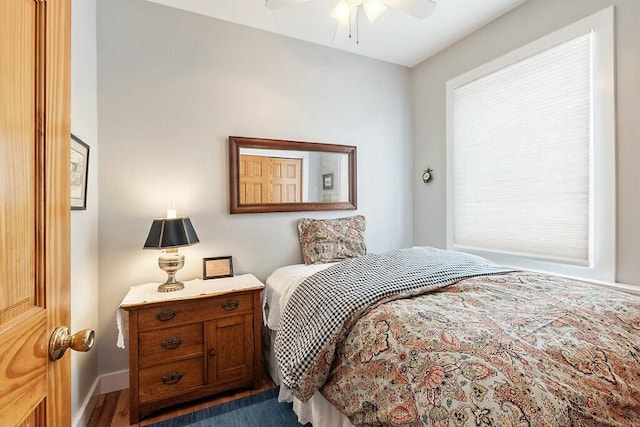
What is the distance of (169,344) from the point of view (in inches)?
72.3

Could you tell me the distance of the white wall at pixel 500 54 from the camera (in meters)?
1.81

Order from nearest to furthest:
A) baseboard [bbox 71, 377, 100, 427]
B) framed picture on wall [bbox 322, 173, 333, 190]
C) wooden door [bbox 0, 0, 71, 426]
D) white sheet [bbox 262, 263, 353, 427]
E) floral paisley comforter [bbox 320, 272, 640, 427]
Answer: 1. wooden door [bbox 0, 0, 71, 426]
2. floral paisley comforter [bbox 320, 272, 640, 427]
3. white sheet [bbox 262, 263, 353, 427]
4. baseboard [bbox 71, 377, 100, 427]
5. framed picture on wall [bbox 322, 173, 333, 190]

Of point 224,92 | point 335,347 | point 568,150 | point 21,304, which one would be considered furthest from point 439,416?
point 224,92

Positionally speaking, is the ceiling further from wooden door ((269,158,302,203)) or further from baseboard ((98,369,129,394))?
baseboard ((98,369,129,394))

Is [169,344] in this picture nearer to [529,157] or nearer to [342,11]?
[342,11]

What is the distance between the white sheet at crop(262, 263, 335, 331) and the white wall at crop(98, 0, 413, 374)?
0.26 metres

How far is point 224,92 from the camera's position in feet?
8.00

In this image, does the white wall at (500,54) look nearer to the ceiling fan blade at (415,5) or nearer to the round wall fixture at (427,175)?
the round wall fixture at (427,175)

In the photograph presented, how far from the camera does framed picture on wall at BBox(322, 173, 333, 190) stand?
2.84 meters

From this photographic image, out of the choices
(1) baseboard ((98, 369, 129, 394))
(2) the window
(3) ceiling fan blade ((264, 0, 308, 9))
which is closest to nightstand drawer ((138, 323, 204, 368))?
(1) baseboard ((98, 369, 129, 394))

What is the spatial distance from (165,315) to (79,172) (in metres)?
0.98

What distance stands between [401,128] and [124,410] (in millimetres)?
3428

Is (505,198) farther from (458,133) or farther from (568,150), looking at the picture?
(458,133)

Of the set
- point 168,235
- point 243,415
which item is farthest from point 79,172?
point 243,415
